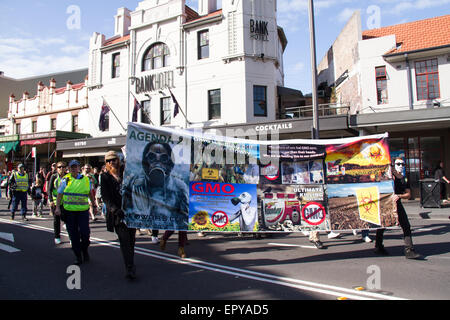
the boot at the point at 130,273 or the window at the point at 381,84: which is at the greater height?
the window at the point at 381,84

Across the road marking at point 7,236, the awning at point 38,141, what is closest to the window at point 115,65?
the awning at point 38,141

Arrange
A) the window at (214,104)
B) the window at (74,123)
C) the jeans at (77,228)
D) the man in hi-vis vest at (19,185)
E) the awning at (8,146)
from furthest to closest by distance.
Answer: the window at (74,123) < the awning at (8,146) < the window at (214,104) < the man in hi-vis vest at (19,185) < the jeans at (77,228)

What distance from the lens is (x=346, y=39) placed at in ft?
61.4

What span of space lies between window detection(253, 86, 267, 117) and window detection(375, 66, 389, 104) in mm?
5923

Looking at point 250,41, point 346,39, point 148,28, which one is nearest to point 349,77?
point 346,39

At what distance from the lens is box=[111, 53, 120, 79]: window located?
22266 mm

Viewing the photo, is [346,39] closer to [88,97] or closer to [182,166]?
[182,166]

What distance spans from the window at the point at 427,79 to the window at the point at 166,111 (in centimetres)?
1402

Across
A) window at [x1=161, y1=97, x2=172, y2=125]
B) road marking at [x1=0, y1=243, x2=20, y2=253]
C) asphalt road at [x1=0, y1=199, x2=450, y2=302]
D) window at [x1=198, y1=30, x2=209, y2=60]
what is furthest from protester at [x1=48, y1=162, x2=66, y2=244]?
window at [x1=198, y1=30, x2=209, y2=60]

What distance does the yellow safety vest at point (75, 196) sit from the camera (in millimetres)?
5541

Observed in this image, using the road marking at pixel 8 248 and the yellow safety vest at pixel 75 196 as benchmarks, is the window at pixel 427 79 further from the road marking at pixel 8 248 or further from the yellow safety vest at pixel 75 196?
A: the road marking at pixel 8 248

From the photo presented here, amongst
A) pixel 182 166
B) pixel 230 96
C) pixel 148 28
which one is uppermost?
pixel 148 28

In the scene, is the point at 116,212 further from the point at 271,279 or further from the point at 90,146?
the point at 90,146
